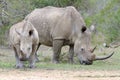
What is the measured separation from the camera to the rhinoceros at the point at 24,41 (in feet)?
45.6

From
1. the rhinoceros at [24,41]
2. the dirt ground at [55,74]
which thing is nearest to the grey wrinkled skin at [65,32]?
the dirt ground at [55,74]

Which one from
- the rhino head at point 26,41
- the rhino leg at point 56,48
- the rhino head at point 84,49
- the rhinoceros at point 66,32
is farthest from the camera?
the rhino leg at point 56,48

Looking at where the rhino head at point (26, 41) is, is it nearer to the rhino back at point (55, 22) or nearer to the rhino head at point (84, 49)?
the rhino head at point (84, 49)

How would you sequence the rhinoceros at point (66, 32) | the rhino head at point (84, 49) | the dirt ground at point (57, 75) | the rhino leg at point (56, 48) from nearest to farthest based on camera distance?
the dirt ground at point (57, 75)
the rhino head at point (84, 49)
the rhinoceros at point (66, 32)
the rhino leg at point (56, 48)

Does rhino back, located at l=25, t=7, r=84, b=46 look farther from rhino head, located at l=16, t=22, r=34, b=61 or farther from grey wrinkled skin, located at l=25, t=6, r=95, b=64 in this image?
rhino head, located at l=16, t=22, r=34, b=61

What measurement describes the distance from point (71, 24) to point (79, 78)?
18.8 feet

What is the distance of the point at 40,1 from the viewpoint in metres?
22.6

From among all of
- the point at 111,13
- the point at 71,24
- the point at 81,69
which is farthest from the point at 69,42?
the point at 111,13

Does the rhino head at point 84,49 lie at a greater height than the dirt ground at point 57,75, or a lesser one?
lesser

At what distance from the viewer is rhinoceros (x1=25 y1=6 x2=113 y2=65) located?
1736 centimetres

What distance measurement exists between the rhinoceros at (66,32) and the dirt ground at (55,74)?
3.01m

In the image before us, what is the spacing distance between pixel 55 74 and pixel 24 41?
1.57 m

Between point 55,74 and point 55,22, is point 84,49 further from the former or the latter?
point 55,74

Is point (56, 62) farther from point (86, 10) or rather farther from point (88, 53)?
point (86, 10)
